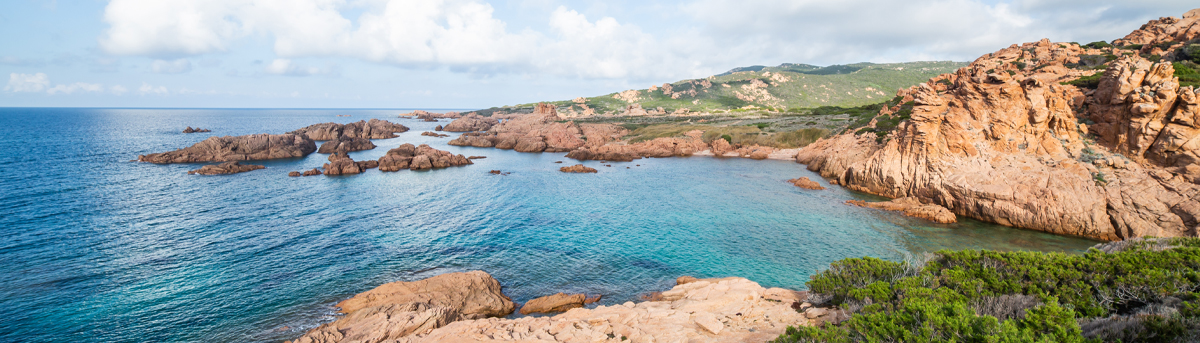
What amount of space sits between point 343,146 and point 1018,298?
9316 centimetres

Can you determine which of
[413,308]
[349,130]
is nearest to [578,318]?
[413,308]

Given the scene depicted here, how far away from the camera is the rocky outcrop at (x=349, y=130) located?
324ft

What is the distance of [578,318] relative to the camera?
15391 mm

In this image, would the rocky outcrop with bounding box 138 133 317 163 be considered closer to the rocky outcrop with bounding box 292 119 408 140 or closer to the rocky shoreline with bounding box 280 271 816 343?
the rocky outcrop with bounding box 292 119 408 140


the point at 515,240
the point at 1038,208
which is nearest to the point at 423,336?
the point at 515,240

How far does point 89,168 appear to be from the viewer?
56.5 m

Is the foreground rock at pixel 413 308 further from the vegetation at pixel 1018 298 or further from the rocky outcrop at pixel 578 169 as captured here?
the rocky outcrop at pixel 578 169

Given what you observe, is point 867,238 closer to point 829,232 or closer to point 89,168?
point 829,232

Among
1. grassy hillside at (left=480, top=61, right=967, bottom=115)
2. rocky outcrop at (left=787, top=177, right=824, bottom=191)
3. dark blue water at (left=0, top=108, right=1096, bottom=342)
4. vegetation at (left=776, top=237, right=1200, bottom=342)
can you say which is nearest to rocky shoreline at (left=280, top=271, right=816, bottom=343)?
vegetation at (left=776, top=237, right=1200, bottom=342)

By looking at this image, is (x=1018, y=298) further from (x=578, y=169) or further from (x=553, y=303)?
(x=578, y=169)

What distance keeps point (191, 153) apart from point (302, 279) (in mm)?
62868

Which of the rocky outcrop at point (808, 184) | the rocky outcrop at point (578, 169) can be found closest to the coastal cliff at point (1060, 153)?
the rocky outcrop at point (808, 184)

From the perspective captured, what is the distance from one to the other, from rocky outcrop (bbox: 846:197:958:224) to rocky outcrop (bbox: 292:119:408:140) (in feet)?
310

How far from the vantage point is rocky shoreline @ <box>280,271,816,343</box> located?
13.7 m
